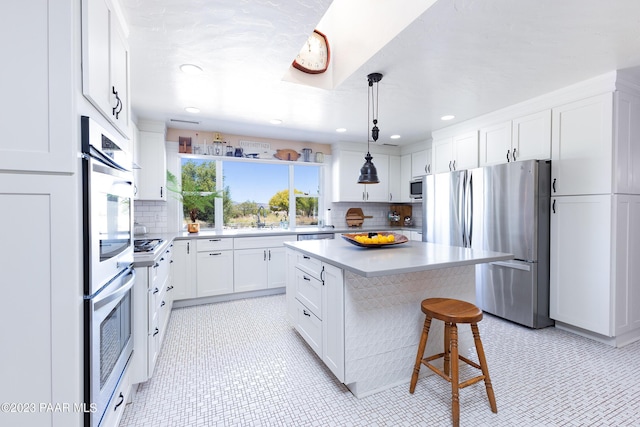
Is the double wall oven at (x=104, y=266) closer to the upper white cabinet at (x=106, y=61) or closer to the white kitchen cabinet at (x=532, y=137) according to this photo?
the upper white cabinet at (x=106, y=61)

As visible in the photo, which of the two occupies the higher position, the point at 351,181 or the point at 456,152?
the point at 456,152

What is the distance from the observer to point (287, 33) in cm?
191

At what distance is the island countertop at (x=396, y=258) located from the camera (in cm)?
167

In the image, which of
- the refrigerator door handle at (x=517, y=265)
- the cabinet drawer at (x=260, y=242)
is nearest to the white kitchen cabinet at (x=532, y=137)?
the refrigerator door handle at (x=517, y=265)

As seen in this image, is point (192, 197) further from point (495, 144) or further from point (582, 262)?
point (582, 262)

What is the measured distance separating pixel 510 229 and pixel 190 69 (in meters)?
3.39

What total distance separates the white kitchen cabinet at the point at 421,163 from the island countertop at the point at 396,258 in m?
2.57

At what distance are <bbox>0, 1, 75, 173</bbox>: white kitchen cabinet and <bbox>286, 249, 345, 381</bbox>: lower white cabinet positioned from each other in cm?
152

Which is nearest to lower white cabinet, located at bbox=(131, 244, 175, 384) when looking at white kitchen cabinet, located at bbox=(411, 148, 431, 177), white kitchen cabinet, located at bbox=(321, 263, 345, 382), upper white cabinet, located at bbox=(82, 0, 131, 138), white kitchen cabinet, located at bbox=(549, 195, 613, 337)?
upper white cabinet, located at bbox=(82, 0, 131, 138)

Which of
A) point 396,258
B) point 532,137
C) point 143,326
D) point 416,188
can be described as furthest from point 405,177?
point 143,326

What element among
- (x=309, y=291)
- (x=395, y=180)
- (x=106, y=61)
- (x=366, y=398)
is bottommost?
(x=366, y=398)

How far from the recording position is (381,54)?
7.07 feet

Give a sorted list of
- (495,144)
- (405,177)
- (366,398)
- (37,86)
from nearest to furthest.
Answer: (37,86) → (366,398) → (495,144) → (405,177)

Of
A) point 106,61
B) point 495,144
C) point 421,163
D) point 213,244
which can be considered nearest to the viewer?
point 106,61
